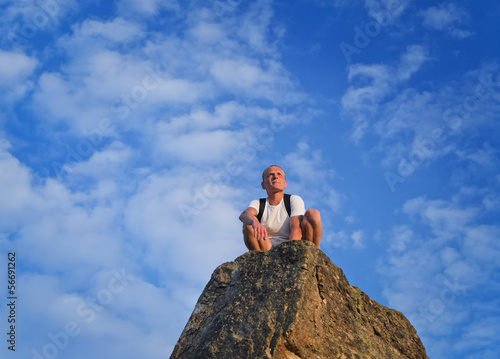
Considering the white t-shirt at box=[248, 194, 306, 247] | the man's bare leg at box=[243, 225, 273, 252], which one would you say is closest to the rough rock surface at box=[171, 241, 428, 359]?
the man's bare leg at box=[243, 225, 273, 252]

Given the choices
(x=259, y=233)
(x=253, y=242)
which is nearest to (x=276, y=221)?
(x=253, y=242)

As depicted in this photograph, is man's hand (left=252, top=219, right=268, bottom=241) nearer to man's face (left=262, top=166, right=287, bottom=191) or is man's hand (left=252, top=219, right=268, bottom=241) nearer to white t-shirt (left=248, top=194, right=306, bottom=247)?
white t-shirt (left=248, top=194, right=306, bottom=247)

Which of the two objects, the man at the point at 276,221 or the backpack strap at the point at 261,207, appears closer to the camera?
the man at the point at 276,221

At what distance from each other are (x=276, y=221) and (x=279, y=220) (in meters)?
0.05

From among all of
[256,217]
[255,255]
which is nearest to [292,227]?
[256,217]

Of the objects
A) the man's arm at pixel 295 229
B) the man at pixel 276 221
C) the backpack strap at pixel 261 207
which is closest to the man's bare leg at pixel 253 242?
the man at pixel 276 221

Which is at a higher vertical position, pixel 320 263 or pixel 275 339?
pixel 320 263

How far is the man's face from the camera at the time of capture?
8.30m

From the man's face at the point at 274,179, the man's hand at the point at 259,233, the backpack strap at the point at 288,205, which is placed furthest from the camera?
the man's face at the point at 274,179

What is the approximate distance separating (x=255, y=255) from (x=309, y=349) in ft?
4.95

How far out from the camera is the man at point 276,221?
7570mm

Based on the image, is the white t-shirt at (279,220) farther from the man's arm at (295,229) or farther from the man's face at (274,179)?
the man's face at (274,179)

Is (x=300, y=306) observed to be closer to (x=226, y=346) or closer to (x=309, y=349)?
(x=309, y=349)

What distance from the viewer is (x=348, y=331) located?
19.8ft
